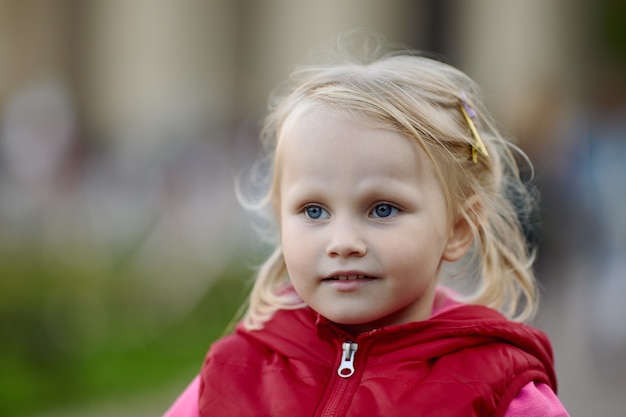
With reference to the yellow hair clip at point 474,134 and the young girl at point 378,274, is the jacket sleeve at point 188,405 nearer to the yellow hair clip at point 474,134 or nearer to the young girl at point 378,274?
the young girl at point 378,274

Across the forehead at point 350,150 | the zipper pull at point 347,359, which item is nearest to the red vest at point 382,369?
the zipper pull at point 347,359

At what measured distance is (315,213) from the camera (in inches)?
92.7

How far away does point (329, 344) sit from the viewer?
2445 mm

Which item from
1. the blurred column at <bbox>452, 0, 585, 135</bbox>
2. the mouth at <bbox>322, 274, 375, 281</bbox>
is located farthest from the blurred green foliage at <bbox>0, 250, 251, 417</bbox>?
the blurred column at <bbox>452, 0, 585, 135</bbox>

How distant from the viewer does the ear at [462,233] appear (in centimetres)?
249

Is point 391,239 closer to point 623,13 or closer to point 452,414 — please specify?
point 452,414

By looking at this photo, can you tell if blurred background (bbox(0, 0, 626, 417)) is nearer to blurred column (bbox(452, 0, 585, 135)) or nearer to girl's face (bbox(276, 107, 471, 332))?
blurred column (bbox(452, 0, 585, 135))

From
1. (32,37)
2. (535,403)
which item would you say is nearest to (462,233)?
(535,403)

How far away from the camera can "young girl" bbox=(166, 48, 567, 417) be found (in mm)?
2268

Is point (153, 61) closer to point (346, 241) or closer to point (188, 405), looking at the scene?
point (188, 405)

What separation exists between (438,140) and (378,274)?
1.16ft

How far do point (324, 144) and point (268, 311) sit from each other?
1.81ft

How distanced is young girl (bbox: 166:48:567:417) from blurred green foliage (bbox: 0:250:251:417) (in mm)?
3799

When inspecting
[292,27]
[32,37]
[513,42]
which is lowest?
[32,37]
